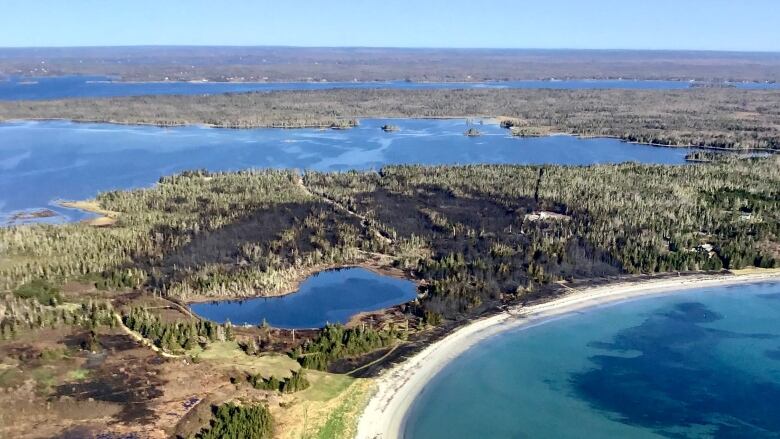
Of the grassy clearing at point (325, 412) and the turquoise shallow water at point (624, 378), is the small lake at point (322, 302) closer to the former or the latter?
the grassy clearing at point (325, 412)

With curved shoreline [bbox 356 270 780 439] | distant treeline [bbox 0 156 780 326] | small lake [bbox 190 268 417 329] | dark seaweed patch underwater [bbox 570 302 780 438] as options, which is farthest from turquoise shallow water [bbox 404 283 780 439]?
small lake [bbox 190 268 417 329]

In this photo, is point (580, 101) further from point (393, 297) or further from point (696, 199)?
point (393, 297)

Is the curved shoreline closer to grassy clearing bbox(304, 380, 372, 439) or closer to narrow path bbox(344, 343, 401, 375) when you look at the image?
grassy clearing bbox(304, 380, 372, 439)

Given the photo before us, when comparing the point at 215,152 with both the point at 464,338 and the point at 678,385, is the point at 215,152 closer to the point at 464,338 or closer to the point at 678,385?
the point at 464,338

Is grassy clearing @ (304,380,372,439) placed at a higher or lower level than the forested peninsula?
lower

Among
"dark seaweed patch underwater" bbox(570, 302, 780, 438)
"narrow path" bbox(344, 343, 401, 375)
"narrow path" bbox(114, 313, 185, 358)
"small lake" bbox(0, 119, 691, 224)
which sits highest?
"small lake" bbox(0, 119, 691, 224)
